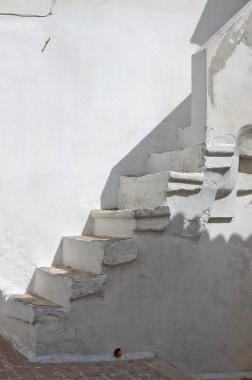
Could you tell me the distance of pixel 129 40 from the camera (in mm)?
7125

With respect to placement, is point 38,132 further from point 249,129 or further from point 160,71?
point 249,129

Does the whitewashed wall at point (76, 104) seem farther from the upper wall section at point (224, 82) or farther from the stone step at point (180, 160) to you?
the upper wall section at point (224, 82)

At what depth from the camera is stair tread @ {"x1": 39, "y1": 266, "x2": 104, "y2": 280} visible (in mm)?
5637

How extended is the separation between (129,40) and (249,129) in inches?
72.4

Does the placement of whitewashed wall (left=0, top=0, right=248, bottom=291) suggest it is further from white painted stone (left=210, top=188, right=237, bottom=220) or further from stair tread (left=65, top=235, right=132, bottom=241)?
white painted stone (left=210, top=188, right=237, bottom=220)

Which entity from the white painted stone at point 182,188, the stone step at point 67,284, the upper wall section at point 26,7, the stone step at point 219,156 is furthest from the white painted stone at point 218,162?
the upper wall section at point 26,7

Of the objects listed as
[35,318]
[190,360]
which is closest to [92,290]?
[35,318]

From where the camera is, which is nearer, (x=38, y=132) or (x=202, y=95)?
(x=202, y=95)

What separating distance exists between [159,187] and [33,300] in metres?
1.58

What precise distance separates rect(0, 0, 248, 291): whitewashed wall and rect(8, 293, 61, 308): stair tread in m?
0.18

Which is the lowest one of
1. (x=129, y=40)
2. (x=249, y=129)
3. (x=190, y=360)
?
(x=190, y=360)

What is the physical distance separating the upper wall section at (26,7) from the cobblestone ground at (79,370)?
3.38 metres

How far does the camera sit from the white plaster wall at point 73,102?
6500mm

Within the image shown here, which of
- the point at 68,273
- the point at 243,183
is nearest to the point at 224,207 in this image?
the point at 243,183
